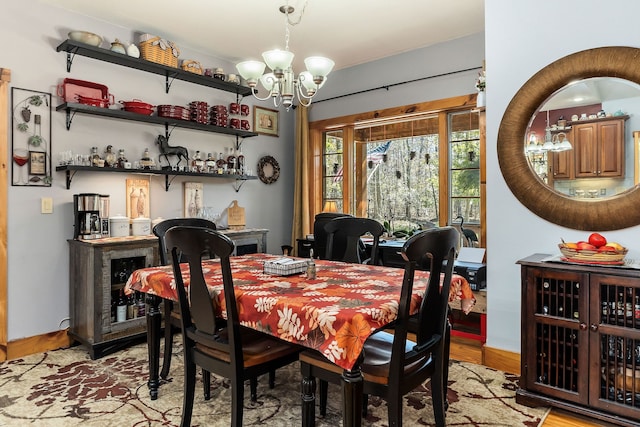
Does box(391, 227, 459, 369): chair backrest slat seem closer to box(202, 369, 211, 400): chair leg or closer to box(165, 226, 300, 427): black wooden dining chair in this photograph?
box(165, 226, 300, 427): black wooden dining chair

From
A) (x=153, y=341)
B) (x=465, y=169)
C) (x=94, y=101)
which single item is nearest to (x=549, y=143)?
(x=465, y=169)

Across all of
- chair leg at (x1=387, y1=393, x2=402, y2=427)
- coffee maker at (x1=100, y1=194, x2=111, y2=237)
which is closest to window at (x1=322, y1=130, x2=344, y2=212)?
coffee maker at (x1=100, y1=194, x2=111, y2=237)

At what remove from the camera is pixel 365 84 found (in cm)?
470

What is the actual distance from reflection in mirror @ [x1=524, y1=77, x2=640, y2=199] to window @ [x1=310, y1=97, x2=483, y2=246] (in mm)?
1129

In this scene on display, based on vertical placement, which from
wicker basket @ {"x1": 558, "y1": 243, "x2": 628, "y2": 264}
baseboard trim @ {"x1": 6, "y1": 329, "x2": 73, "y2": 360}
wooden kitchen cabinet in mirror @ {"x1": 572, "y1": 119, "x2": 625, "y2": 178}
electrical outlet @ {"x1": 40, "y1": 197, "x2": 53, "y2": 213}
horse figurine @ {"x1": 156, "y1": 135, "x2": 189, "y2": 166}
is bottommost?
baseboard trim @ {"x1": 6, "y1": 329, "x2": 73, "y2": 360}

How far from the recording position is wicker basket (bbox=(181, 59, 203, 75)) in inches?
157

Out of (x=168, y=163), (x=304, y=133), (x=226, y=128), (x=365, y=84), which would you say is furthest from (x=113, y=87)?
(x=365, y=84)

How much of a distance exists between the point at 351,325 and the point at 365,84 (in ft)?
12.4

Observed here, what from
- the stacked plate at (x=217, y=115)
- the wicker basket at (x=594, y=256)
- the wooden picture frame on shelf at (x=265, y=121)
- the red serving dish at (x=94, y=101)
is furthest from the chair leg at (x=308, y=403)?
the wooden picture frame on shelf at (x=265, y=121)

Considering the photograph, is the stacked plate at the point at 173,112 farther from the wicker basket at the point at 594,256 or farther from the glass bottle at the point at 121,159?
the wicker basket at the point at 594,256

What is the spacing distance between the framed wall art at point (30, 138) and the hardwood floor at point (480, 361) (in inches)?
136

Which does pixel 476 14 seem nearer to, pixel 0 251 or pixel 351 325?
pixel 351 325

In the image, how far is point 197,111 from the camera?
407cm

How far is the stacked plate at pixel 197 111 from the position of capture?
13.3ft
